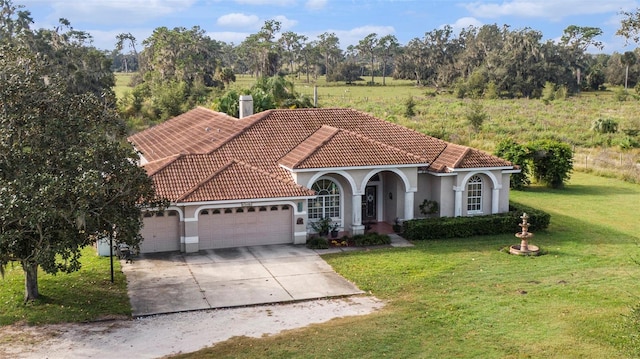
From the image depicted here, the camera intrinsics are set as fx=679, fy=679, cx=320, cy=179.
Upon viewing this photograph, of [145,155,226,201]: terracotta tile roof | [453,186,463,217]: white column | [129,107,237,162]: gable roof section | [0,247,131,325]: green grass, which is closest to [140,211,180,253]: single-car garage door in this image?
[145,155,226,201]: terracotta tile roof

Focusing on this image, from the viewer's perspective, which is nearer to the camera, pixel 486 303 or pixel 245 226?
pixel 486 303

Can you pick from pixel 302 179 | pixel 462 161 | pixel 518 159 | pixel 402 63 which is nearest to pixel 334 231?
pixel 302 179

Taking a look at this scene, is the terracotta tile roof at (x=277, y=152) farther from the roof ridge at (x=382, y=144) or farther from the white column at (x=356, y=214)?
the white column at (x=356, y=214)

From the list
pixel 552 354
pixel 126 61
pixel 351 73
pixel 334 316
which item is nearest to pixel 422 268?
pixel 334 316

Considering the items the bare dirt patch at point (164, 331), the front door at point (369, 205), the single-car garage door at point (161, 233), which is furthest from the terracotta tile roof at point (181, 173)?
the bare dirt patch at point (164, 331)

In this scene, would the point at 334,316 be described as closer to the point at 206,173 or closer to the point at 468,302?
the point at 468,302

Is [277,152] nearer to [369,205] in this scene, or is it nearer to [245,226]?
[245,226]
